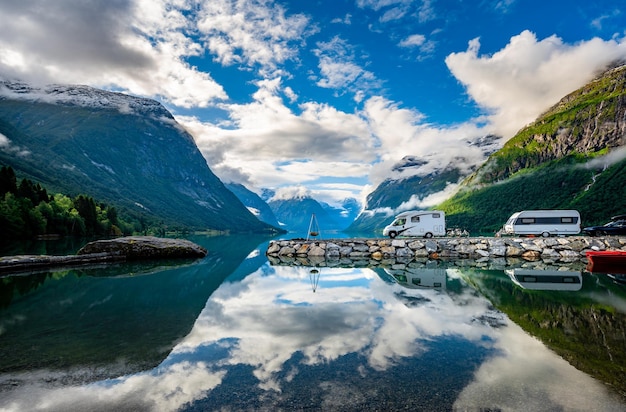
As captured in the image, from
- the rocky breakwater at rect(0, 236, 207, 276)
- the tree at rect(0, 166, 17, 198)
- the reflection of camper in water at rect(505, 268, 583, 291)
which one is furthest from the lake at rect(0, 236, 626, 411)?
the tree at rect(0, 166, 17, 198)

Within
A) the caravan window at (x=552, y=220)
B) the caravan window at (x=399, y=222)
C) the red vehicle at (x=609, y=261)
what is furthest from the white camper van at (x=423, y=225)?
the red vehicle at (x=609, y=261)

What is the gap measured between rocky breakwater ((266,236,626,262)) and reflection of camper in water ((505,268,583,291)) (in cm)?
1232

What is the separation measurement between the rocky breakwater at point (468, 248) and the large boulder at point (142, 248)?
958 cm

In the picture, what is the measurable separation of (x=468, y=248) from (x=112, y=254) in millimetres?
33625

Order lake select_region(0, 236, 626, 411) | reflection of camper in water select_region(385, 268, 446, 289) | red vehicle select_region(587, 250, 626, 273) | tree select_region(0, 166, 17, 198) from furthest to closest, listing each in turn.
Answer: tree select_region(0, 166, 17, 198)
red vehicle select_region(587, 250, 626, 273)
reflection of camper in water select_region(385, 268, 446, 289)
lake select_region(0, 236, 626, 411)

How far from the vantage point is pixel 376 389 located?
19.1 feet

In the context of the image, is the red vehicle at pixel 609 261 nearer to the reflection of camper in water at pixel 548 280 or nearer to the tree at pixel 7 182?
the reflection of camper in water at pixel 548 280

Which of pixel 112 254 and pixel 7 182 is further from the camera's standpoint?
pixel 7 182

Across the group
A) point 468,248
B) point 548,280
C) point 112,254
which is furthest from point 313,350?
point 468,248

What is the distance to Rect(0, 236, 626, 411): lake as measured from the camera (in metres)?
5.57

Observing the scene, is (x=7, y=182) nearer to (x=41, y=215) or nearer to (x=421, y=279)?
(x=41, y=215)

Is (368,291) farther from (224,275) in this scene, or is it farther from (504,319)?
(224,275)

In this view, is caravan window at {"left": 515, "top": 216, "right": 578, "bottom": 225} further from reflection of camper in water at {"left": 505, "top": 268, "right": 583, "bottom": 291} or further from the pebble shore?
reflection of camper in water at {"left": 505, "top": 268, "right": 583, "bottom": 291}

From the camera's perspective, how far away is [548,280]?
18625 millimetres
